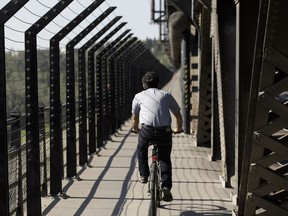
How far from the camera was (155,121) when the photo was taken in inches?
235

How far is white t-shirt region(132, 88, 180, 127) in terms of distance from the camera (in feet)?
19.5

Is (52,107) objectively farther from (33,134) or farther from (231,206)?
(231,206)

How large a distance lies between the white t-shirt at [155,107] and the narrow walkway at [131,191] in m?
1.07

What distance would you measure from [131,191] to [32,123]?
2268 mm

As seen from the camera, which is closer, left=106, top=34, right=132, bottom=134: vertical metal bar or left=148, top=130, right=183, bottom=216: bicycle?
left=148, top=130, right=183, bottom=216: bicycle

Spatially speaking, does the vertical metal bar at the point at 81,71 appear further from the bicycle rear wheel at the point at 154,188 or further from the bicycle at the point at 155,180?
the bicycle rear wheel at the point at 154,188

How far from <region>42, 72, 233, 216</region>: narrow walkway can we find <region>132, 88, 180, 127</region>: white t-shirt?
1070 mm

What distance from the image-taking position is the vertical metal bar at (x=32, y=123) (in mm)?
5754

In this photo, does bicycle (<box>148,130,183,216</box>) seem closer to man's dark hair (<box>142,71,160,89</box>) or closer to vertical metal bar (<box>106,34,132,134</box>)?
man's dark hair (<box>142,71,160,89</box>)

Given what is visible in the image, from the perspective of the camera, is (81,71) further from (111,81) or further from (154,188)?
(111,81)

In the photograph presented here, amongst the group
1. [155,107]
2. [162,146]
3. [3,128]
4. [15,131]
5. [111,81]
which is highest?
[111,81]

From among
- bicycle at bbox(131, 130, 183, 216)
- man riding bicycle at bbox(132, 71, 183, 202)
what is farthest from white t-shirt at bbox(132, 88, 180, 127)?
bicycle at bbox(131, 130, 183, 216)

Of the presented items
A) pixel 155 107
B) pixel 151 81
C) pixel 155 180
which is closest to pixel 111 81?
pixel 151 81

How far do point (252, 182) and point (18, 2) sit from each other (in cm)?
251
